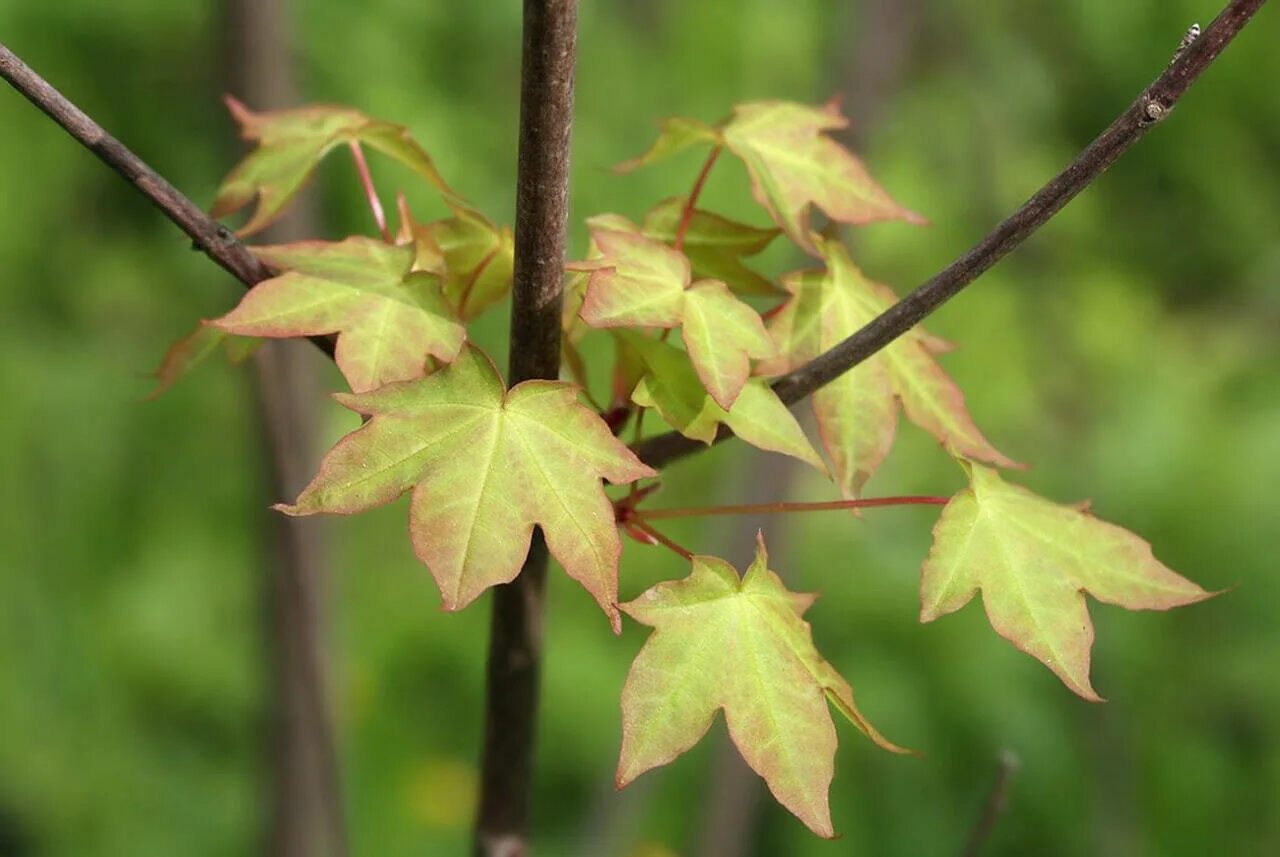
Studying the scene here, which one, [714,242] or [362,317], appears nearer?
[362,317]

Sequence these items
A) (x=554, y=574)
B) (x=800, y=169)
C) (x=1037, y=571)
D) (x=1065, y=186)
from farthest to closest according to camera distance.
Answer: (x=554, y=574)
(x=800, y=169)
(x=1037, y=571)
(x=1065, y=186)

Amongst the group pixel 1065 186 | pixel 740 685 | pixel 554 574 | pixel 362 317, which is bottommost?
pixel 554 574

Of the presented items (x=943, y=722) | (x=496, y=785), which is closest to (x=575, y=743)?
(x=943, y=722)

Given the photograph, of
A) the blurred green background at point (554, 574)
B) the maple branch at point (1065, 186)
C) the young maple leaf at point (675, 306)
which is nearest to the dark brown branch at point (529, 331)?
the young maple leaf at point (675, 306)

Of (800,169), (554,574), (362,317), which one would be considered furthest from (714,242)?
(554,574)

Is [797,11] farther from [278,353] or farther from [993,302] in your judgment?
[278,353]

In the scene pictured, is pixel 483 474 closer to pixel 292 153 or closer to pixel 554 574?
pixel 292 153
